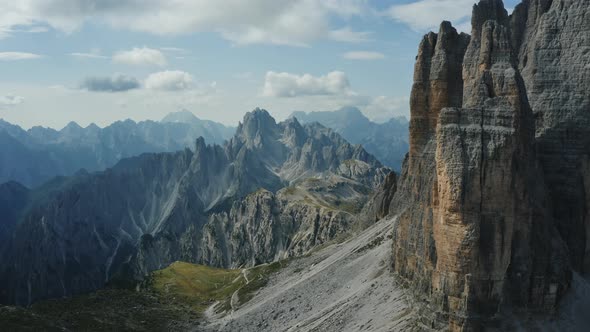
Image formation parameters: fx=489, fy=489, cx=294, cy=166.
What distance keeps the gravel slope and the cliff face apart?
5135 millimetres

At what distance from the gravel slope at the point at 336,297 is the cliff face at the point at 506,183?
5.13m

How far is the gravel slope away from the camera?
178 feet

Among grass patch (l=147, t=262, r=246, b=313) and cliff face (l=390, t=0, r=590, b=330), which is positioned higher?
cliff face (l=390, t=0, r=590, b=330)

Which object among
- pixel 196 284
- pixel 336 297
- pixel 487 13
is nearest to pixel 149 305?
pixel 196 284

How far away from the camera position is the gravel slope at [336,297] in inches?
2135

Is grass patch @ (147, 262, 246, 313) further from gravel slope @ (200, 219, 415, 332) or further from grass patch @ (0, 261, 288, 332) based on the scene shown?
gravel slope @ (200, 219, 415, 332)

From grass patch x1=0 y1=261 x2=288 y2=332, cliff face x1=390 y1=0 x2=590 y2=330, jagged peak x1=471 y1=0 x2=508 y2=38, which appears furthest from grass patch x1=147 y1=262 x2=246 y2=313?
jagged peak x1=471 y1=0 x2=508 y2=38

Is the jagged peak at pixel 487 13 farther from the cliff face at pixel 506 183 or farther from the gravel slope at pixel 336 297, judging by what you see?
the gravel slope at pixel 336 297

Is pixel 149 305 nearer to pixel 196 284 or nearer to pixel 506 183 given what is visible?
pixel 196 284

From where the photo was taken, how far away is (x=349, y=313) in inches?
2299

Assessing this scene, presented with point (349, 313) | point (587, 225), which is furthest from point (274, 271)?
point (587, 225)

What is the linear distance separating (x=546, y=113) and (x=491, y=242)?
1826 centimetres

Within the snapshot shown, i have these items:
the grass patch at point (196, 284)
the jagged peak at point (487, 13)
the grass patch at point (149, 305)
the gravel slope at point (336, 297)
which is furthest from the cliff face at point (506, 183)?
the grass patch at point (196, 284)

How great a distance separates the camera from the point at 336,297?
68188mm
